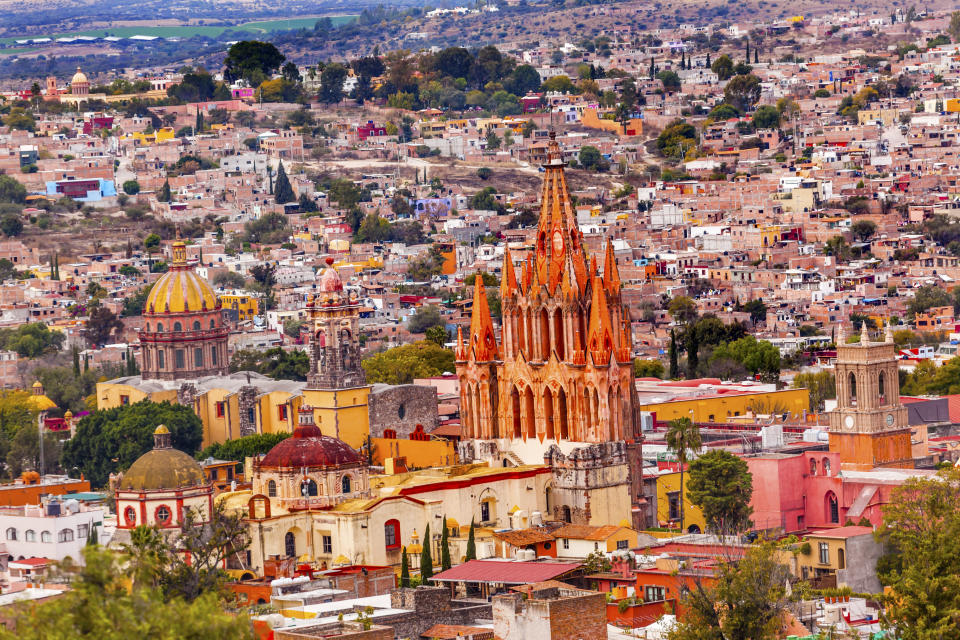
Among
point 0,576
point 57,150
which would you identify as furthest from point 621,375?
point 57,150

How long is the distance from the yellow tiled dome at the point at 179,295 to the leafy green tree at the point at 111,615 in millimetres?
71328

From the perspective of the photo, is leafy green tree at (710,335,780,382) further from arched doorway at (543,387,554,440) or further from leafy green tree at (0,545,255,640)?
leafy green tree at (0,545,255,640)

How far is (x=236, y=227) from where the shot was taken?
178375 millimetres

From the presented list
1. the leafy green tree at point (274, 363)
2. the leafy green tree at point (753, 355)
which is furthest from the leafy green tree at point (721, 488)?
the leafy green tree at point (274, 363)

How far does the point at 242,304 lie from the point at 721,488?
72.8m

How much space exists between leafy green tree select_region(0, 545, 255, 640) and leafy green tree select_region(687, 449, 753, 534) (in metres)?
40.1

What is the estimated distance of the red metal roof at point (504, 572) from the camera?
6225cm

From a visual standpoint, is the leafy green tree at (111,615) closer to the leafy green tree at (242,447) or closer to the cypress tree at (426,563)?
the cypress tree at (426,563)

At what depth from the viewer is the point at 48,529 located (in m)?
75.6

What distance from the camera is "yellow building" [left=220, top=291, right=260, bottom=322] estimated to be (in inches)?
5797

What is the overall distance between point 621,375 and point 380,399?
21.1m

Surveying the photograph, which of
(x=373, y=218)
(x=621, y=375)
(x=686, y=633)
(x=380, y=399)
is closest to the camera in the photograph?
(x=686, y=633)

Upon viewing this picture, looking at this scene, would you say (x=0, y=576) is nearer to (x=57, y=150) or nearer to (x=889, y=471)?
(x=889, y=471)

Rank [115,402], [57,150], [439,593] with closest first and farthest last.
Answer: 1. [439,593]
2. [115,402]
3. [57,150]
